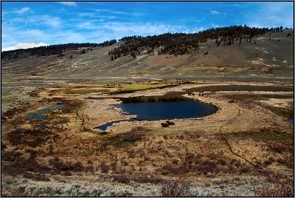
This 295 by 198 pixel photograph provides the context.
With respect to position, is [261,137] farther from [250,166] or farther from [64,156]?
[64,156]

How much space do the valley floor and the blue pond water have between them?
2.51 meters

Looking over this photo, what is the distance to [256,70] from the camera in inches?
6073

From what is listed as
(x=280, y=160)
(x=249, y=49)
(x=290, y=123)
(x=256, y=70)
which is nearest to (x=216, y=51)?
(x=249, y=49)

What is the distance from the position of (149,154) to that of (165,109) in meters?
26.7

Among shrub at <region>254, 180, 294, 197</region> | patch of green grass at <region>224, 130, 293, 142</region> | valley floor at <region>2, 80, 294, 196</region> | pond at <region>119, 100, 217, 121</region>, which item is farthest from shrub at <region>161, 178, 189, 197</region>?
pond at <region>119, 100, 217, 121</region>

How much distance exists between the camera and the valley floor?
76.1 ft

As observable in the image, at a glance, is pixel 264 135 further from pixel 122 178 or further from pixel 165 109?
pixel 165 109

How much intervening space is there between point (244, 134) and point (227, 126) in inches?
150

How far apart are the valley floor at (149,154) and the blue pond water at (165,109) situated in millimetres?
2508

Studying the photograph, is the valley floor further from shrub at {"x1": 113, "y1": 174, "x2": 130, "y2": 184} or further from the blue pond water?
the blue pond water

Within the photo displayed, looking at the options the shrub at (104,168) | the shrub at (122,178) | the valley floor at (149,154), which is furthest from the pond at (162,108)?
the shrub at (122,178)

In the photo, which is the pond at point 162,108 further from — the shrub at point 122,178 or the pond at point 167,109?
the shrub at point 122,178

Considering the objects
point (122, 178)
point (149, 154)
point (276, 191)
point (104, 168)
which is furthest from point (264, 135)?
point (122, 178)

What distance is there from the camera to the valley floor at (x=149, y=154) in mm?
23203
